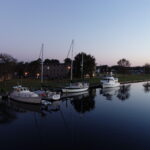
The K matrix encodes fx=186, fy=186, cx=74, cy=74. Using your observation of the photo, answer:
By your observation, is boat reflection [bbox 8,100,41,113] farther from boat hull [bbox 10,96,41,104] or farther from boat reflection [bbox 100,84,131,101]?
boat reflection [bbox 100,84,131,101]

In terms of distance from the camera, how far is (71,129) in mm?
16719

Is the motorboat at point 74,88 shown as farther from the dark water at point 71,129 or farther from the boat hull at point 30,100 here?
the dark water at point 71,129

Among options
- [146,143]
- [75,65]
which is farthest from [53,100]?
[75,65]

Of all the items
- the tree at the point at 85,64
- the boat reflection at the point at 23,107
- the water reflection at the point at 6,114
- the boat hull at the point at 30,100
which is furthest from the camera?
the tree at the point at 85,64

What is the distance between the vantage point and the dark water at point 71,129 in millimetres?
13328

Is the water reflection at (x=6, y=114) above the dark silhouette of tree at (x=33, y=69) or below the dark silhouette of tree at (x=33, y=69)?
below

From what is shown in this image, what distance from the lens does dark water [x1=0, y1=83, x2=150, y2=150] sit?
525 inches

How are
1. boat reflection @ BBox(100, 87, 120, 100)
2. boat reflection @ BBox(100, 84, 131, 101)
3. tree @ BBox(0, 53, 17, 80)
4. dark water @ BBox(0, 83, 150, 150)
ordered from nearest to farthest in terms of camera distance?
dark water @ BBox(0, 83, 150, 150) < boat reflection @ BBox(100, 84, 131, 101) < boat reflection @ BBox(100, 87, 120, 100) < tree @ BBox(0, 53, 17, 80)

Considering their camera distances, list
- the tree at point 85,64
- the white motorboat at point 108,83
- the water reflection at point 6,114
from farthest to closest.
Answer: the tree at point 85,64, the white motorboat at point 108,83, the water reflection at point 6,114

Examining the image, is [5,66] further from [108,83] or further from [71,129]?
[71,129]

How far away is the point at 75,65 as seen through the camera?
6912cm

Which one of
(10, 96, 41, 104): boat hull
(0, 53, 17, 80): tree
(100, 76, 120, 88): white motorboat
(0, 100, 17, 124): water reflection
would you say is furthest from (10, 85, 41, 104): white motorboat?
(100, 76, 120, 88): white motorboat

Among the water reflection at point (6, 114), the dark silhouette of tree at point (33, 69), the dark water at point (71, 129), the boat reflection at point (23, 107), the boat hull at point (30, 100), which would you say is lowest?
the dark water at point (71, 129)

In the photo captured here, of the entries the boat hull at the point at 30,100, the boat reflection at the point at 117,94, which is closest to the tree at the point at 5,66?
the boat hull at the point at 30,100
